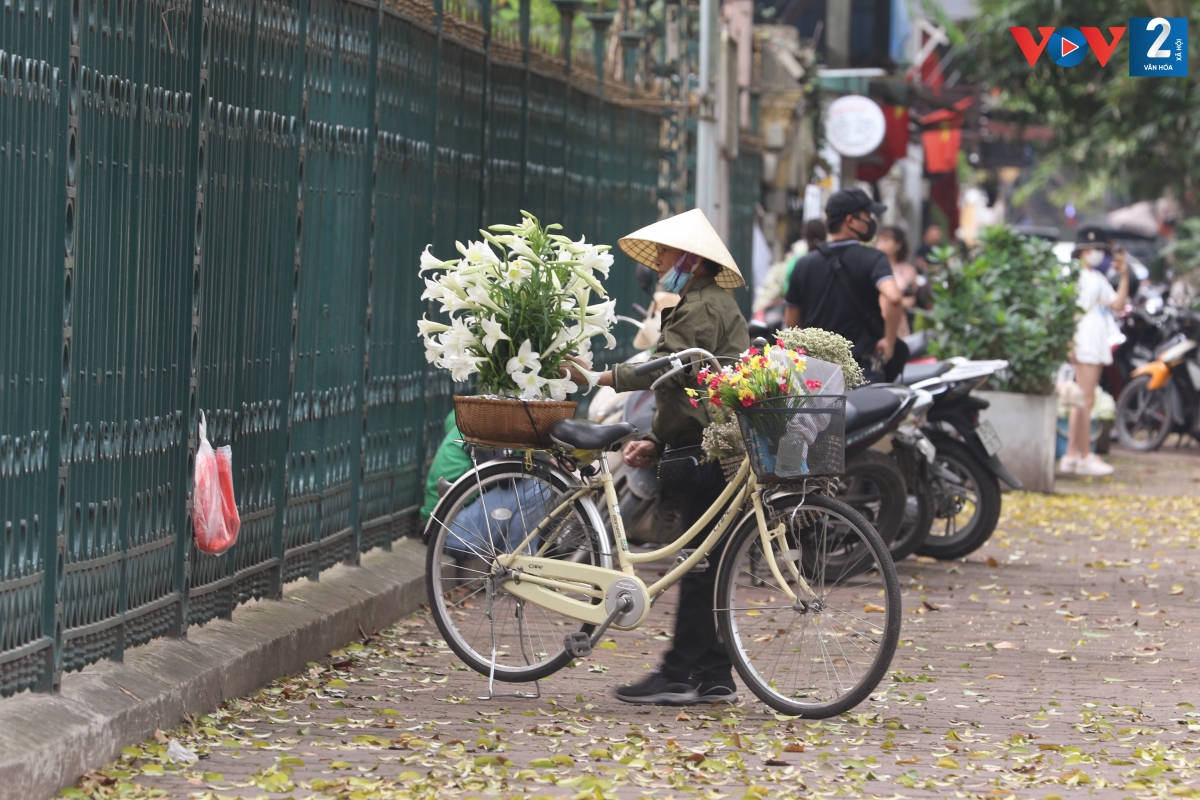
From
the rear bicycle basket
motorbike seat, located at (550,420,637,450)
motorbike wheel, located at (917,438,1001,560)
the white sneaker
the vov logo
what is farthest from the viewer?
the white sneaker

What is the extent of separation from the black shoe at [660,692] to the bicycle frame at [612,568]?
23 centimetres

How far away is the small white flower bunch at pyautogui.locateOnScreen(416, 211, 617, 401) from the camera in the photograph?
6375 millimetres

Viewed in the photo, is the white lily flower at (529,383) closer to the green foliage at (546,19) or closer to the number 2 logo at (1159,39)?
the number 2 logo at (1159,39)

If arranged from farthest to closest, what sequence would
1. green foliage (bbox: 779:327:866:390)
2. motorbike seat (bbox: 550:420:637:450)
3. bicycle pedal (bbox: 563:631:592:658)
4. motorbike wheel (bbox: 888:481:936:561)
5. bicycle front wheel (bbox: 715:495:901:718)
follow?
motorbike wheel (bbox: 888:481:936:561)
green foliage (bbox: 779:327:866:390)
bicycle pedal (bbox: 563:631:592:658)
motorbike seat (bbox: 550:420:637:450)
bicycle front wheel (bbox: 715:495:901:718)

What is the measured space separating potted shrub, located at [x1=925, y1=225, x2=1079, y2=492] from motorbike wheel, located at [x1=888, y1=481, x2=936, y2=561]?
11.8 ft

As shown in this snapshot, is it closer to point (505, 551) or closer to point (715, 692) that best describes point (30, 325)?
point (505, 551)

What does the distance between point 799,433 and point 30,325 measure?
2523mm

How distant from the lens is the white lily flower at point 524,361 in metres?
6.30

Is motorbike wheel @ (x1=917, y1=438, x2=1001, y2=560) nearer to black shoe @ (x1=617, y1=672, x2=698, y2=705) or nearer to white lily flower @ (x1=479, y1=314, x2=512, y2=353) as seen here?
black shoe @ (x1=617, y1=672, x2=698, y2=705)

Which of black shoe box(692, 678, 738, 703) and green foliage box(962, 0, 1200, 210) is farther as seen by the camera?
green foliage box(962, 0, 1200, 210)

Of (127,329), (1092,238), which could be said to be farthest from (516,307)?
(1092,238)

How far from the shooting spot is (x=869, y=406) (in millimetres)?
8562

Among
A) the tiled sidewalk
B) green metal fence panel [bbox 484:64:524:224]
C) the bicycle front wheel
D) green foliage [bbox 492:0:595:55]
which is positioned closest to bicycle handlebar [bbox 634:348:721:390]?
the bicycle front wheel

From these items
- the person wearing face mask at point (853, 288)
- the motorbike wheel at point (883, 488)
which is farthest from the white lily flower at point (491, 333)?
the person wearing face mask at point (853, 288)
